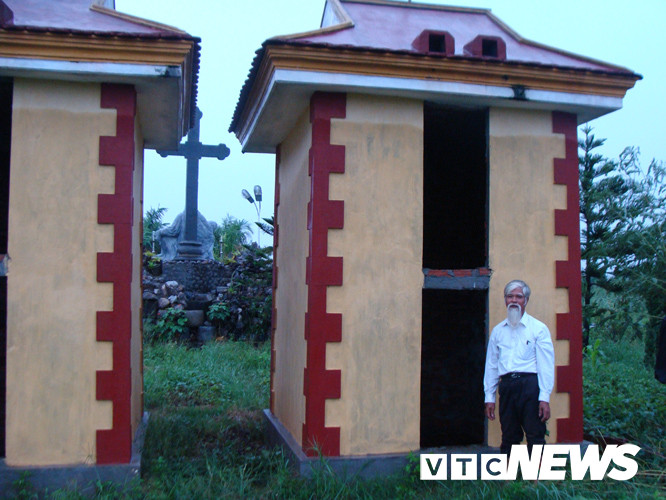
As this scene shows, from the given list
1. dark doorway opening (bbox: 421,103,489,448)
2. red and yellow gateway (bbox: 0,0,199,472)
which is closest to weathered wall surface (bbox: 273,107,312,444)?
red and yellow gateway (bbox: 0,0,199,472)

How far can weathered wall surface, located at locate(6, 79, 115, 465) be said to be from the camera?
5.38 metres

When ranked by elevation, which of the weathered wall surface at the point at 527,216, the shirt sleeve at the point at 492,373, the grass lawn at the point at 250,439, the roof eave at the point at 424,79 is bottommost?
the grass lawn at the point at 250,439

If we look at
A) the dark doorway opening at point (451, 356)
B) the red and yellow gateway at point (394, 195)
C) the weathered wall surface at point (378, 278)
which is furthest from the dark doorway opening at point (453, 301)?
the weathered wall surface at point (378, 278)

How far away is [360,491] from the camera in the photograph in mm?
5340

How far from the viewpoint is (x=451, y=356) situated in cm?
788

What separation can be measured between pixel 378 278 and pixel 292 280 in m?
1.27

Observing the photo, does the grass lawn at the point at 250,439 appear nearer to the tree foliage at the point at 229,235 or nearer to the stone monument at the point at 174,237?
the stone monument at the point at 174,237

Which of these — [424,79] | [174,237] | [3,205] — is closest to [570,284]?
[424,79]

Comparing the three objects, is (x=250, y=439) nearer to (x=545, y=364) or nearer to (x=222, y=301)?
(x=545, y=364)

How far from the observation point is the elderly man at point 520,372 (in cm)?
518

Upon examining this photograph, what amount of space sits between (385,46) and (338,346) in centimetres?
261

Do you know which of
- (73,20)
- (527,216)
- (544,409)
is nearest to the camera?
(544,409)

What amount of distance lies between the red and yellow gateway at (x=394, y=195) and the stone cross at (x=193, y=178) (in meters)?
9.52

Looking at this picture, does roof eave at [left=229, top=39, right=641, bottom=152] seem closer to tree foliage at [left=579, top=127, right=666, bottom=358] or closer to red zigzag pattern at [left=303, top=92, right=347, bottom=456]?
red zigzag pattern at [left=303, top=92, right=347, bottom=456]
